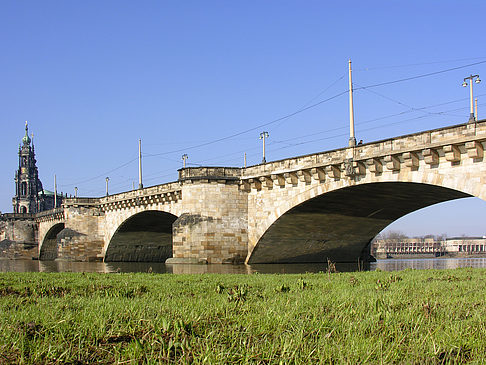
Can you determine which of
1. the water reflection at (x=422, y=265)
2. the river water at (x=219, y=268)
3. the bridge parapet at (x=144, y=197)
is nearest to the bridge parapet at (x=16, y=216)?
the bridge parapet at (x=144, y=197)

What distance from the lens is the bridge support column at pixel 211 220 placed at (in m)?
32.7

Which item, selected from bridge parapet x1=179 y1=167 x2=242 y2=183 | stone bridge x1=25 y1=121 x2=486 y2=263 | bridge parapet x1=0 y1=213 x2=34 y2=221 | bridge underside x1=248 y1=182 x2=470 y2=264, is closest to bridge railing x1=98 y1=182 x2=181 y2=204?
stone bridge x1=25 y1=121 x2=486 y2=263

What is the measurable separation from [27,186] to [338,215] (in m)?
119

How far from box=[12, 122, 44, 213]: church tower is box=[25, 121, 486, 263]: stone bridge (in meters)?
94.7

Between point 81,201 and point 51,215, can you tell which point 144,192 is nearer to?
point 81,201

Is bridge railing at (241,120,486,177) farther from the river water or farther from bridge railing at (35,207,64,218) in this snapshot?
bridge railing at (35,207,64,218)

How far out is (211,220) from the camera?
1305 inches

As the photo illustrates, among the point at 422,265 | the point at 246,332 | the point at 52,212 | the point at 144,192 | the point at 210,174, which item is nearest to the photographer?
the point at 246,332

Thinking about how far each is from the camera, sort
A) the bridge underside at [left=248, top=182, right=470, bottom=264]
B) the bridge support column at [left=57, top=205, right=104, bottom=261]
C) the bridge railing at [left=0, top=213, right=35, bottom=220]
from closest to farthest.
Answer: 1. the bridge underside at [left=248, top=182, right=470, bottom=264]
2. the bridge support column at [left=57, top=205, right=104, bottom=261]
3. the bridge railing at [left=0, top=213, right=35, bottom=220]

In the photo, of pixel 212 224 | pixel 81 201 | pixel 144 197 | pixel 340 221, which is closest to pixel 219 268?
pixel 212 224

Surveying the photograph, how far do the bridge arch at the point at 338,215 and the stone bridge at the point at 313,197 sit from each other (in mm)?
67

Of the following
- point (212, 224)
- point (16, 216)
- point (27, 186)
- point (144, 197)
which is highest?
point (27, 186)

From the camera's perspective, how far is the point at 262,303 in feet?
22.8

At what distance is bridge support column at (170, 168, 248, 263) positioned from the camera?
3272 centimetres
